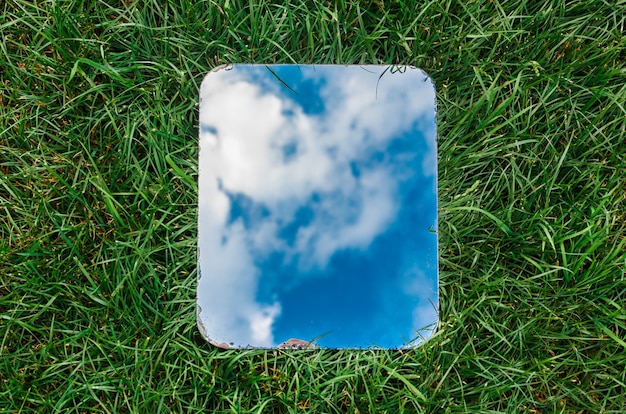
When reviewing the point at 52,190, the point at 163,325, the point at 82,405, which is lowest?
the point at 82,405

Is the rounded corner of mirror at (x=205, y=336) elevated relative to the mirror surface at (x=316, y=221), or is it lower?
lower

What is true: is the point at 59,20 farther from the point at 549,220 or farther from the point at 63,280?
the point at 549,220

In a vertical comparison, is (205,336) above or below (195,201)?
below

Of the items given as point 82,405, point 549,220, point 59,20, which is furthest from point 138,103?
point 549,220

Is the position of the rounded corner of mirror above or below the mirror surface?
below
